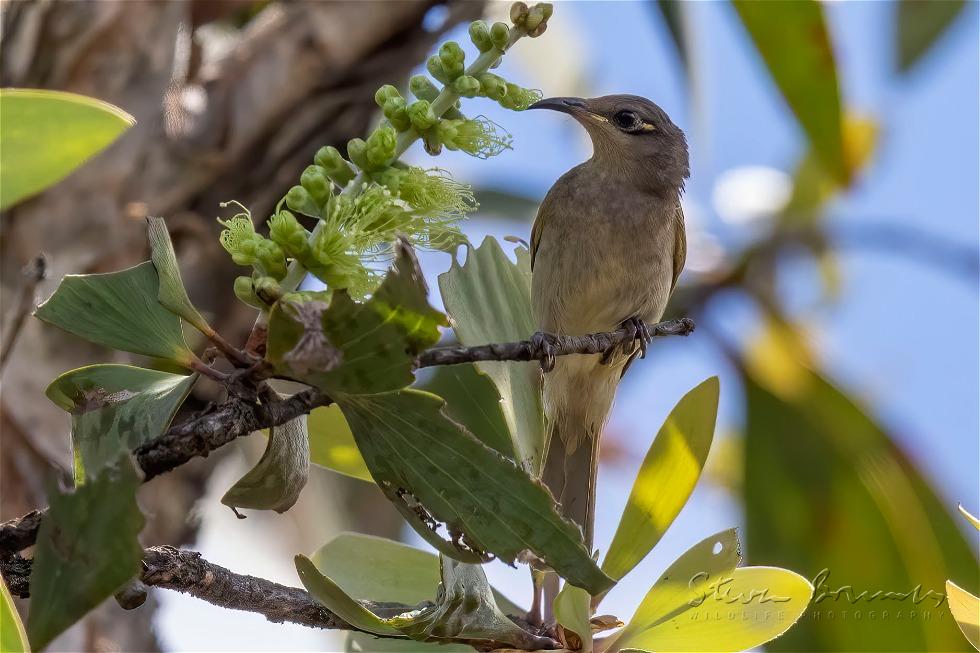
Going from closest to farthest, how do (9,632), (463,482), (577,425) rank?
(9,632), (463,482), (577,425)

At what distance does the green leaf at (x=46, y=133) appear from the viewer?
1.27 meters

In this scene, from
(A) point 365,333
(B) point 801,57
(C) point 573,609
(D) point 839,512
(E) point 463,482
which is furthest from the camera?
(D) point 839,512

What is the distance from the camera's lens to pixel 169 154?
339 centimetres

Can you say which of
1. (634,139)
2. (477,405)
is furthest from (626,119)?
(477,405)

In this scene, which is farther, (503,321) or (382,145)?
(503,321)

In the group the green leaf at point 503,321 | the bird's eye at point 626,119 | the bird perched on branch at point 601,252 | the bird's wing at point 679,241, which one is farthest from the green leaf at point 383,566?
the bird's eye at point 626,119

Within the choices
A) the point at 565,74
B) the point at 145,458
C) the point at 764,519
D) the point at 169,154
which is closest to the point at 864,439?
Result: the point at 764,519

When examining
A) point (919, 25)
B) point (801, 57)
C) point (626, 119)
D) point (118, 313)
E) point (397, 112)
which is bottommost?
point (118, 313)

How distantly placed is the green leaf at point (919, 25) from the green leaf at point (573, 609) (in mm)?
3377

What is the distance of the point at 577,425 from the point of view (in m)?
3.54

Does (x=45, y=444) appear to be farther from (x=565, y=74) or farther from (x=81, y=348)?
A: (x=565, y=74)

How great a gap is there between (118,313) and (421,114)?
0.49 m

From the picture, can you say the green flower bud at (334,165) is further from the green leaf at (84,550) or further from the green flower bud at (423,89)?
the green leaf at (84,550)

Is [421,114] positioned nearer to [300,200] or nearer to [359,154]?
[359,154]
